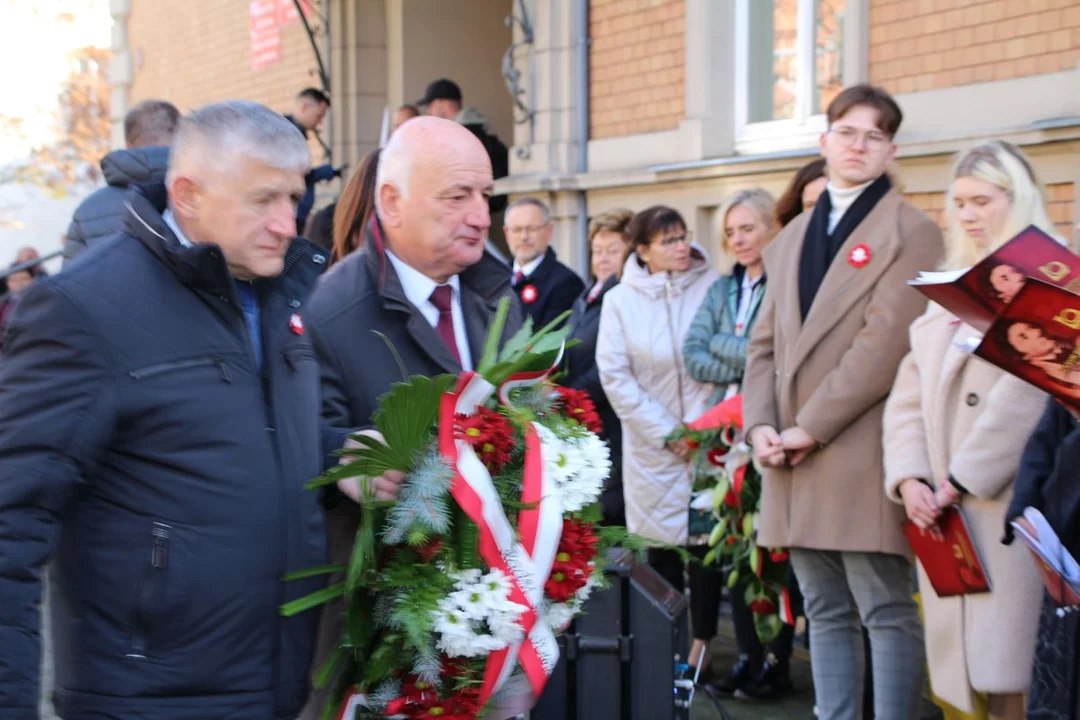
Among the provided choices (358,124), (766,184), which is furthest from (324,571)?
(358,124)

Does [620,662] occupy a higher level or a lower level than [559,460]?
lower

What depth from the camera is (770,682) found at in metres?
5.95

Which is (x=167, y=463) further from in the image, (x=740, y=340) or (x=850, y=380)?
(x=740, y=340)

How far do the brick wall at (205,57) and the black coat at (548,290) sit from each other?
847 cm

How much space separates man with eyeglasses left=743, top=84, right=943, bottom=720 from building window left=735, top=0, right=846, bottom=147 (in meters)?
3.41

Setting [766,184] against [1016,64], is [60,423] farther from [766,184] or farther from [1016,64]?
[766,184]

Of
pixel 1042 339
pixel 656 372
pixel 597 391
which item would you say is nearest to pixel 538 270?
pixel 597 391

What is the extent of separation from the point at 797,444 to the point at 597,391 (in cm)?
208

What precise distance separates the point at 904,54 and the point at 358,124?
8.43 meters

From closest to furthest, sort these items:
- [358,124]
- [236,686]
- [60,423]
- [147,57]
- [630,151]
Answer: [60,423] → [236,686] → [630,151] → [358,124] → [147,57]

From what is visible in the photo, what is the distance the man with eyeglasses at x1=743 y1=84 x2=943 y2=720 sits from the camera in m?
4.62

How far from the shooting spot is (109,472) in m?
2.51

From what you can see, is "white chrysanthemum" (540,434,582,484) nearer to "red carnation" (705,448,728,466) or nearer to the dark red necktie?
the dark red necktie

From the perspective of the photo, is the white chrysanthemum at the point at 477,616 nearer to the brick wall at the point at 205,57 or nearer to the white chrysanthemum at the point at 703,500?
the white chrysanthemum at the point at 703,500
